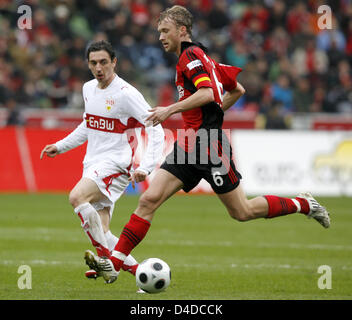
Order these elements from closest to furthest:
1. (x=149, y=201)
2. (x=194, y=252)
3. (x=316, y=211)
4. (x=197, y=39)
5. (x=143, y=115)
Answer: (x=149, y=201), (x=143, y=115), (x=316, y=211), (x=194, y=252), (x=197, y=39)

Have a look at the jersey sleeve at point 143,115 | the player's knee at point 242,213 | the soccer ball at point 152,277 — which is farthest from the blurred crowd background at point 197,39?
the soccer ball at point 152,277

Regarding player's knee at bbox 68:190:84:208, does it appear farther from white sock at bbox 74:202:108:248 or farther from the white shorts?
the white shorts

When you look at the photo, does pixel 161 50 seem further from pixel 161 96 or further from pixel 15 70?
pixel 15 70

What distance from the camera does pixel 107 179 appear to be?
7867 millimetres

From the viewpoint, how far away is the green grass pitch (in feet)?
24.7

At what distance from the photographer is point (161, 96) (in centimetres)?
2125

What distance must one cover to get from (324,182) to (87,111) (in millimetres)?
11258

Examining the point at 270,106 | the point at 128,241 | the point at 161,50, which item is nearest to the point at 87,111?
the point at 128,241

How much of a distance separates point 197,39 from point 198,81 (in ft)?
53.0

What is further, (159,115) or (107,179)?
(107,179)

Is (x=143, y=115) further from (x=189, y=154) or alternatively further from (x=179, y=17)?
(x=179, y=17)

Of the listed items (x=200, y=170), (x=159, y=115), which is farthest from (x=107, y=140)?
(x=159, y=115)

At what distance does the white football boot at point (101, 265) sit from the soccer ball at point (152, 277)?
294 mm

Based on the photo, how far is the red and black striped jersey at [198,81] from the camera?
282 inches
